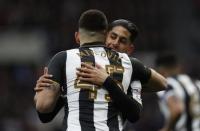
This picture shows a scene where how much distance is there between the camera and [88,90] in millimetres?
5328

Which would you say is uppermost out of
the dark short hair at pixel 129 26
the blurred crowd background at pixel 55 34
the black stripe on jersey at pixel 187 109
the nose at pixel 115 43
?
the dark short hair at pixel 129 26

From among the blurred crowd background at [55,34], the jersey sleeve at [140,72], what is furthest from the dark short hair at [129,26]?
the blurred crowd background at [55,34]

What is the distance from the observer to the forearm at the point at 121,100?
5.34 metres

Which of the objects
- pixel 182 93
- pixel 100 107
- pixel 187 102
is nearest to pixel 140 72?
pixel 100 107

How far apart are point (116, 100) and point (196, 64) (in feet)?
45.7

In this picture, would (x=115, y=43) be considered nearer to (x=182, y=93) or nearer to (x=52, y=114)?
(x=52, y=114)

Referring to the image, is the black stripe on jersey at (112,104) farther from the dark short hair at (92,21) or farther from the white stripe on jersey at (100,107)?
the dark short hair at (92,21)

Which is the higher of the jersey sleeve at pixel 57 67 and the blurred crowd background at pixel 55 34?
the jersey sleeve at pixel 57 67

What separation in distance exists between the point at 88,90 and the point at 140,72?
0.53 metres

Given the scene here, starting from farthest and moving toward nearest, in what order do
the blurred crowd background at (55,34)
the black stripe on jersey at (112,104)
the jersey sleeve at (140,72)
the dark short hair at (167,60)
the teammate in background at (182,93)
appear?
the blurred crowd background at (55,34)
the dark short hair at (167,60)
the teammate in background at (182,93)
the jersey sleeve at (140,72)
the black stripe on jersey at (112,104)

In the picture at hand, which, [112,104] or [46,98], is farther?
[112,104]

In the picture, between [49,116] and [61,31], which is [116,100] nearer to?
[49,116]

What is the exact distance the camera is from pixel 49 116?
5.49 meters

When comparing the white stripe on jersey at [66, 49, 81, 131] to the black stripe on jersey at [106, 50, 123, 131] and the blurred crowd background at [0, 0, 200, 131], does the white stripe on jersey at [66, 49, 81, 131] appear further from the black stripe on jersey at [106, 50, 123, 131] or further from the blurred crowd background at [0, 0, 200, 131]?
the blurred crowd background at [0, 0, 200, 131]
